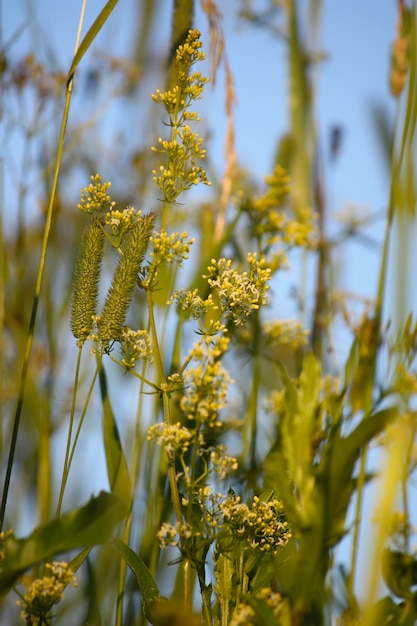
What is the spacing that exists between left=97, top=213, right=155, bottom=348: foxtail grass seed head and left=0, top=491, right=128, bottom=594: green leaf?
0.17 metres

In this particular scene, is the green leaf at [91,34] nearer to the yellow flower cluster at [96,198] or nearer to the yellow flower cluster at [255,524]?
the yellow flower cluster at [96,198]

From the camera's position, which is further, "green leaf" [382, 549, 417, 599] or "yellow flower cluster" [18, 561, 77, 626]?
"green leaf" [382, 549, 417, 599]

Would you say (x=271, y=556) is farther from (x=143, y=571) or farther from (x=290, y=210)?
(x=290, y=210)

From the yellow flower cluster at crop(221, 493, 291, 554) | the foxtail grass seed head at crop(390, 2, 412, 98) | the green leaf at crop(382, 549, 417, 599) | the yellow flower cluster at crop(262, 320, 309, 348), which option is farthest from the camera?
the yellow flower cluster at crop(262, 320, 309, 348)

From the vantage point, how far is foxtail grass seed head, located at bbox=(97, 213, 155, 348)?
0.64m

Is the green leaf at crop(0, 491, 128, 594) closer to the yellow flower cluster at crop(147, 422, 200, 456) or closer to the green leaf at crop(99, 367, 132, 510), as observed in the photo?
the yellow flower cluster at crop(147, 422, 200, 456)

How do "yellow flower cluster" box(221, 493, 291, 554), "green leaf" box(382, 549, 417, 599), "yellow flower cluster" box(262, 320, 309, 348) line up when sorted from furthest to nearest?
1. "yellow flower cluster" box(262, 320, 309, 348)
2. "green leaf" box(382, 549, 417, 599)
3. "yellow flower cluster" box(221, 493, 291, 554)

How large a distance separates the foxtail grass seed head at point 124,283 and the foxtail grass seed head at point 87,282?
0.6 inches

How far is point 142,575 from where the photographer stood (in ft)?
2.10

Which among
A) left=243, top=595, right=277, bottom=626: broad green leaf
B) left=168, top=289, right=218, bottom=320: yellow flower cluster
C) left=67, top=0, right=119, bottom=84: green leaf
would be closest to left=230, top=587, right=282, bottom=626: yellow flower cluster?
left=243, top=595, right=277, bottom=626: broad green leaf

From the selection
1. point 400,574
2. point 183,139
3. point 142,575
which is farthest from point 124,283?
point 400,574

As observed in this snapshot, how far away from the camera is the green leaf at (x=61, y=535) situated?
507 mm

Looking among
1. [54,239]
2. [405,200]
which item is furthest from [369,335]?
[54,239]

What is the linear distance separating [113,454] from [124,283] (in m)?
0.22
